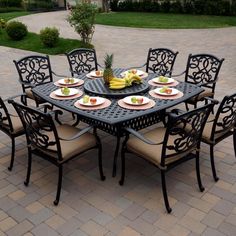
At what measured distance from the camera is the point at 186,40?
1106 cm

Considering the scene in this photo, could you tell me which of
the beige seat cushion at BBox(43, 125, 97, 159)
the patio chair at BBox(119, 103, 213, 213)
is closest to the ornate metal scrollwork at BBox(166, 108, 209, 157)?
the patio chair at BBox(119, 103, 213, 213)

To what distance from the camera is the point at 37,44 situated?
10.8 meters

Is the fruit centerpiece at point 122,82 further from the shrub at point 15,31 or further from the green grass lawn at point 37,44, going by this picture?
the shrub at point 15,31

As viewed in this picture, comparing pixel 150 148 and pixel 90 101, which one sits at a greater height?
pixel 90 101

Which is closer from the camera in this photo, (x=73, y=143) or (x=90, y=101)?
(x=73, y=143)

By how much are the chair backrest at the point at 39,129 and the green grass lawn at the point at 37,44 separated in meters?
7.03

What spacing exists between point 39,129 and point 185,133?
128 cm

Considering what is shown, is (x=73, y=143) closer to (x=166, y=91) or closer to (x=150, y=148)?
(x=150, y=148)

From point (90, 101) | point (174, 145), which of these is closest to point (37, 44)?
point (90, 101)

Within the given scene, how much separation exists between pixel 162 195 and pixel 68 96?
4.67 ft

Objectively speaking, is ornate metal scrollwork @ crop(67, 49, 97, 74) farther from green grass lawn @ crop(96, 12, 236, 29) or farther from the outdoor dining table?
green grass lawn @ crop(96, 12, 236, 29)

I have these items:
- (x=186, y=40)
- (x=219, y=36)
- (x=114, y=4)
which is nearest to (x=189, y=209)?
(x=186, y=40)

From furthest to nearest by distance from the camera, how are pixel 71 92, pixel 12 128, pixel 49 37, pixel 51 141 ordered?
pixel 49 37
pixel 71 92
pixel 12 128
pixel 51 141

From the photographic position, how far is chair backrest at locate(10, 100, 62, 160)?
2.69m
